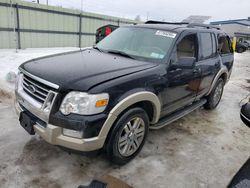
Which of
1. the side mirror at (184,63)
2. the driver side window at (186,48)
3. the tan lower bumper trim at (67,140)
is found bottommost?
the tan lower bumper trim at (67,140)

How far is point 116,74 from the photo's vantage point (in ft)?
8.51

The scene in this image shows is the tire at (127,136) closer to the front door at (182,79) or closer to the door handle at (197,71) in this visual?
the front door at (182,79)

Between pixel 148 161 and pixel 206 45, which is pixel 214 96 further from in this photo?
pixel 148 161

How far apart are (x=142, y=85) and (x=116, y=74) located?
0.39 meters

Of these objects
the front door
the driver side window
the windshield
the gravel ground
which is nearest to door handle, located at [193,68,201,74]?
the front door

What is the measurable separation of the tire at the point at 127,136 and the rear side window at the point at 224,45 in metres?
3.08

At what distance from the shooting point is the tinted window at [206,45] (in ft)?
13.7

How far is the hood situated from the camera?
2.35 metres

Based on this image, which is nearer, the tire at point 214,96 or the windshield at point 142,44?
the windshield at point 142,44

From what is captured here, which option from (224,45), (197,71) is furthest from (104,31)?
(197,71)

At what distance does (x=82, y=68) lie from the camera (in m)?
2.69

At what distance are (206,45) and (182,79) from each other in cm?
128

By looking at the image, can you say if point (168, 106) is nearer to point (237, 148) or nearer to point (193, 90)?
point (193, 90)

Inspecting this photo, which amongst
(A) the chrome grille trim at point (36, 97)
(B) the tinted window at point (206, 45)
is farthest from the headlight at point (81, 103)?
(B) the tinted window at point (206, 45)
